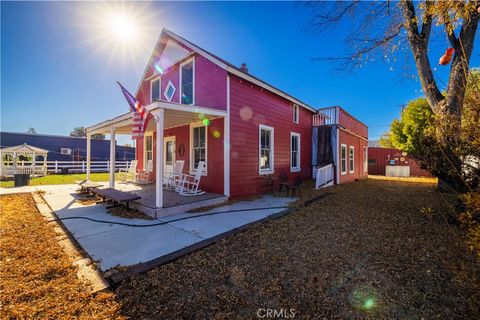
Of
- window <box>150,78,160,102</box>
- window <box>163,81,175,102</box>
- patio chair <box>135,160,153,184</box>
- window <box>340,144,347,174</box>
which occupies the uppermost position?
window <box>150,78,160,102</box>

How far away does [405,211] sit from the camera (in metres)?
5.46

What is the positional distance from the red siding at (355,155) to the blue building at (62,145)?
22.9 meters

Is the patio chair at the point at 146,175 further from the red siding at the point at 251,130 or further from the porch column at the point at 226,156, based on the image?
the red siding at the point at 251,130

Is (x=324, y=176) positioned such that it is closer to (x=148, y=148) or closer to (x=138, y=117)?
(x=138, y=117)

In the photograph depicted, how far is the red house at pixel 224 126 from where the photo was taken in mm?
6473

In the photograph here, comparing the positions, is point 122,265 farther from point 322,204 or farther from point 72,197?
point 72,197

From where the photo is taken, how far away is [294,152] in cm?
984

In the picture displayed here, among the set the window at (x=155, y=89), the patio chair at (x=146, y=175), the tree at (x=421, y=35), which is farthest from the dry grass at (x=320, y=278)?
the window at (x=155, y=89)

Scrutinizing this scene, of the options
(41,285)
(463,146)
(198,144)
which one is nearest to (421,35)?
(463,146)

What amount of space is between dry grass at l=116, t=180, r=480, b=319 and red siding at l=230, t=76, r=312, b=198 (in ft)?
9.87

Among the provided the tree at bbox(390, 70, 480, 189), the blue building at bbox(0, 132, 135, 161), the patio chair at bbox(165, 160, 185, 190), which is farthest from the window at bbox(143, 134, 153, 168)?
the blue building at bbox(0, 132, 135, 161)

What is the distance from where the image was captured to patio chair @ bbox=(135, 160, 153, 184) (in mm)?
9345

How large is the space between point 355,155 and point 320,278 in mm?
12528
